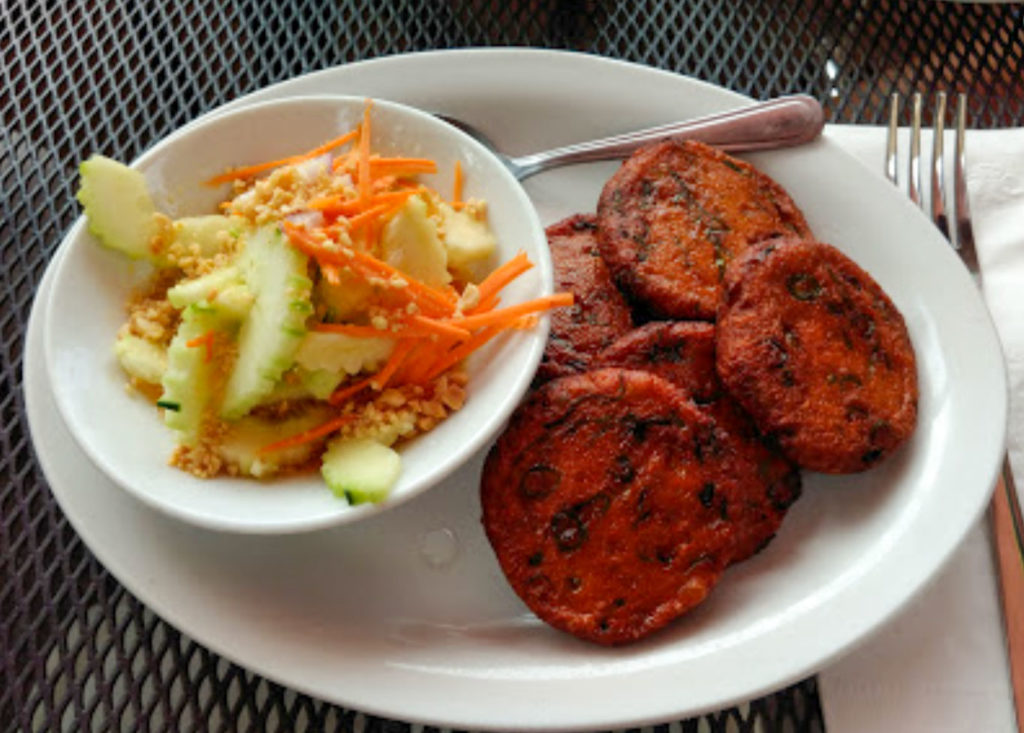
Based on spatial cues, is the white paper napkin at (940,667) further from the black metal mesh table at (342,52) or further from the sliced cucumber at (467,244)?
the black metal mesh table at (342,52)

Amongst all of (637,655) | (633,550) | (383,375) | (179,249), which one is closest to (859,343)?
(633,550)

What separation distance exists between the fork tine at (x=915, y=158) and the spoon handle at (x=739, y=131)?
0.26 metres

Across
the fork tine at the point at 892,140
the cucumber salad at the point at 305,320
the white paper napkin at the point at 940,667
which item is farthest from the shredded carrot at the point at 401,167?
the white paper napkin at the point at 940,667

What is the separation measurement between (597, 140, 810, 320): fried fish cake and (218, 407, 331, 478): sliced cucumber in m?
0.69

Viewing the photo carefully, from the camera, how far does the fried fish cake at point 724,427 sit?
5.51 feet

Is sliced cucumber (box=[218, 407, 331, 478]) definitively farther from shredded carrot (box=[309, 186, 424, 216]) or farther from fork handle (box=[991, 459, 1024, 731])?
fork handle (box=[991, 459, 1024, 731])

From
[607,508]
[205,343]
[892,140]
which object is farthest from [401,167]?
[892,140]

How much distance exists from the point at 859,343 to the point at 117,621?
1.52m

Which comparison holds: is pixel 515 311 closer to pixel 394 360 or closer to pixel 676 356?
pixel 394 360

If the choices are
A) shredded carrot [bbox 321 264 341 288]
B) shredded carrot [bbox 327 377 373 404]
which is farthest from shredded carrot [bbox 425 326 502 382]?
shredded carrot [bbox 321 264 341 288]

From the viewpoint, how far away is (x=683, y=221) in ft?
6.37

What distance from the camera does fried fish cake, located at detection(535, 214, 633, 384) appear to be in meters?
1.82

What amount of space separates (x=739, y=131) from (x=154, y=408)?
54.3 inches

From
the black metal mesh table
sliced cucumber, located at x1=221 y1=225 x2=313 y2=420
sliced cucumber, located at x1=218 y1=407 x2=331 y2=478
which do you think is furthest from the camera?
the black metal mesh table
